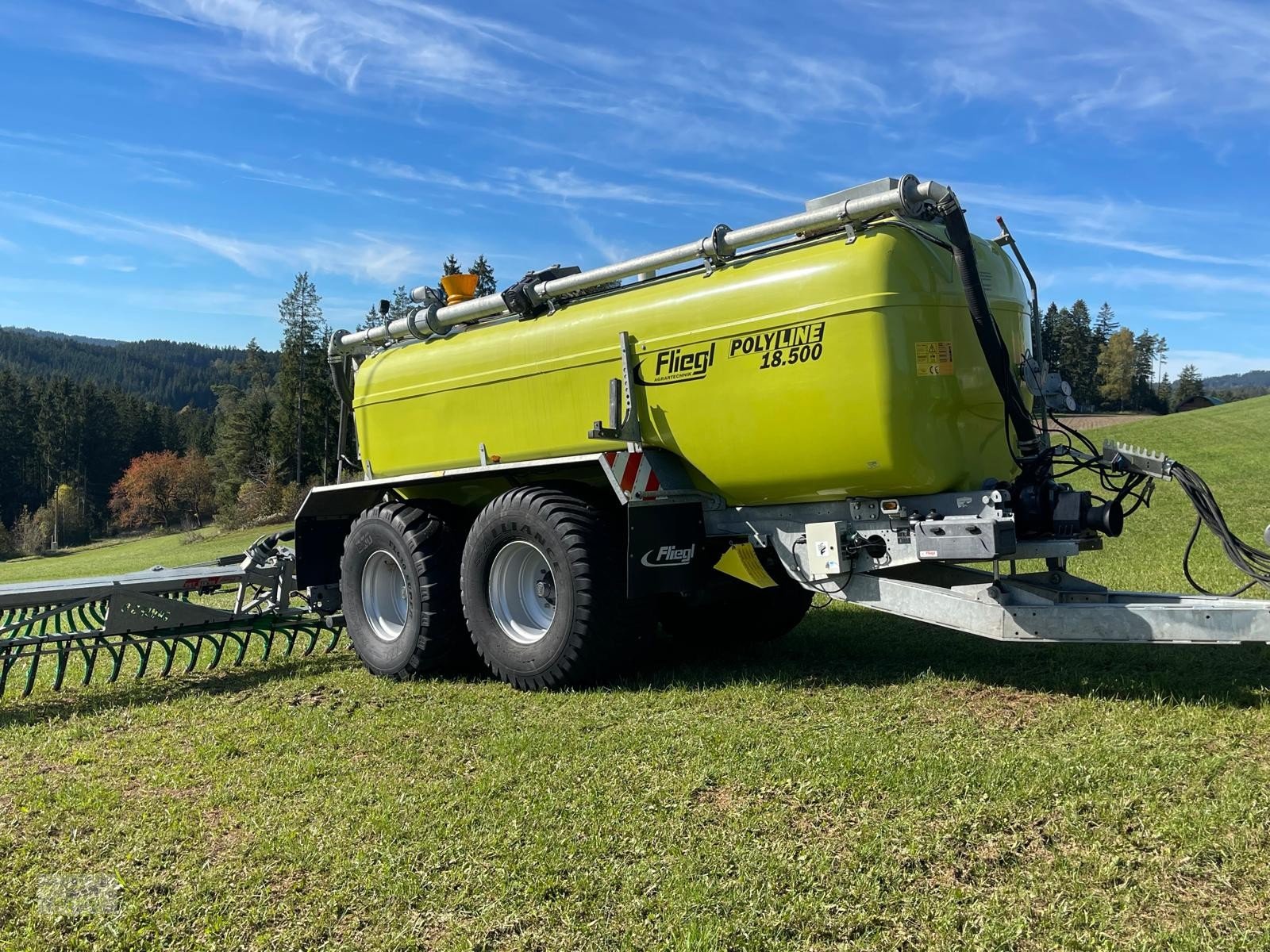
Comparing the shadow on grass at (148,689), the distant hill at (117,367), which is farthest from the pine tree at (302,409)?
the distant hill at (117,367)

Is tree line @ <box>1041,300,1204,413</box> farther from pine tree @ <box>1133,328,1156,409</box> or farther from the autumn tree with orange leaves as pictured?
the autumn tree with orange leaves

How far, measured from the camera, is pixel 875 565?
18.3 feet

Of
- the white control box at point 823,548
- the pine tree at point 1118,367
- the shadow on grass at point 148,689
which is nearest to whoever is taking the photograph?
the white control box at point 823,548

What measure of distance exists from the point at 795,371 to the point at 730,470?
818 millimetres

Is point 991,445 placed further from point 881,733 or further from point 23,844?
point 23,844

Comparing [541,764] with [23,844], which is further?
[541,764]

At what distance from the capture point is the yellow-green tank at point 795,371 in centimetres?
511

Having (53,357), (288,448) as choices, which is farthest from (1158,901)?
(53,357)

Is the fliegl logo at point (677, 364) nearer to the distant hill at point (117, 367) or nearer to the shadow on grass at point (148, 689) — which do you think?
the shadow on grass at point (148, 689)

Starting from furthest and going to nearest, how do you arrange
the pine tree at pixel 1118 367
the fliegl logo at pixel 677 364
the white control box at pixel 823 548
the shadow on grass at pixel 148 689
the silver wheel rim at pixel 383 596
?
the pine tree at pixel 1118 367 < the silver wheel rim at pixel 383 596 < the shadow on grass at pixel 148 689 < the fliegl logo at pixel 677 364 < the white control box at pixel 823 548

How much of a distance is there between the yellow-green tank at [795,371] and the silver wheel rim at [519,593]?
2.42ft

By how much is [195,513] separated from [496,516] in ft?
320

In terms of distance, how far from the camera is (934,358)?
5145mm

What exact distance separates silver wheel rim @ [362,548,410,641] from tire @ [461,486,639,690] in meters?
1.16
